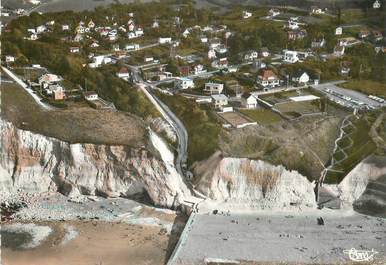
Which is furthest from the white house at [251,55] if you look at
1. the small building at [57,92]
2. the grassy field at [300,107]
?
the small building at [57,92]

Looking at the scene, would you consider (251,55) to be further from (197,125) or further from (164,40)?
(197,125)

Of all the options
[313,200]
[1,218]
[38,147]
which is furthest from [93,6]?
[313,200]

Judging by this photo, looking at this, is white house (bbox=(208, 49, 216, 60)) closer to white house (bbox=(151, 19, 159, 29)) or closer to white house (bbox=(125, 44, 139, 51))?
white house (bbox=(151, 19, 159, 29))

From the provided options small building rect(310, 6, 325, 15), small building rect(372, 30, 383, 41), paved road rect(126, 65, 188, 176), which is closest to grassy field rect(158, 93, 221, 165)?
paved road rect(126, 65, 188, 176)

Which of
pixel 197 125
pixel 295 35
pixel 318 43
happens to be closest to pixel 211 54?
pixel 295 35

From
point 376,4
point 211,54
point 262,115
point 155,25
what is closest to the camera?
point 262,115

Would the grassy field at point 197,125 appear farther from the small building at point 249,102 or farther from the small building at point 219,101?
the small building at point 249,102

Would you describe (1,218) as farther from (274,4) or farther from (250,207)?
(274,4)
